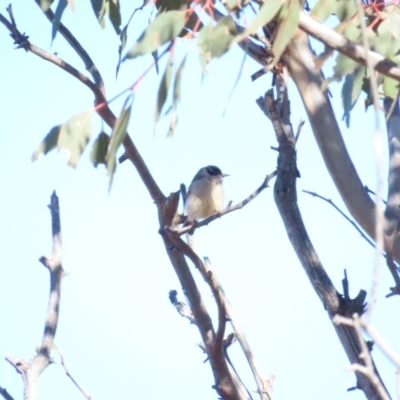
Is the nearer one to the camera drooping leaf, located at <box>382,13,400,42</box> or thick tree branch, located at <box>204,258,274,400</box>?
drooping leaf, located at <box>382,13,400,42</box>

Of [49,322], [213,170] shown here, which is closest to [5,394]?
[49,322]

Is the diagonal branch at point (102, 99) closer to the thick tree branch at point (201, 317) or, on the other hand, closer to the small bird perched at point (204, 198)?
the thick tree branch at point (201, 317)

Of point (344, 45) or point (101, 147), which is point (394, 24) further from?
point (101, 147)

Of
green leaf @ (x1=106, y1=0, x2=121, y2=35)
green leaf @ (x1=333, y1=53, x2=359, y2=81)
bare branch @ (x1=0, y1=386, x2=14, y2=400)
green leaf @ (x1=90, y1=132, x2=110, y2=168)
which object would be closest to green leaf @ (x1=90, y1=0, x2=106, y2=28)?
green leaf @ (x1=106, y1=0, x2=121, y2=35)

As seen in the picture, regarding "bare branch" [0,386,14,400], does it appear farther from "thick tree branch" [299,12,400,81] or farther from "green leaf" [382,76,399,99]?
"green leaf" [382,76,399,99]

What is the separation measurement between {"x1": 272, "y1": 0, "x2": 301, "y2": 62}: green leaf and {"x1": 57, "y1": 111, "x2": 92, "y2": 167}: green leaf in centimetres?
44

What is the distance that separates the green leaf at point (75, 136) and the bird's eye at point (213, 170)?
3.92m

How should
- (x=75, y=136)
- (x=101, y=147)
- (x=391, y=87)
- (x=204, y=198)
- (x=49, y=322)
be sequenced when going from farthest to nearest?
(x=204, y=198)
(x=391, y=87)
(x=49, y=322)
(x=101, y=147)
(x=75, y=136)

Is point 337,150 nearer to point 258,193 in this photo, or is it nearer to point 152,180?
point 258,193

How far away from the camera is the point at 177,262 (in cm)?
244

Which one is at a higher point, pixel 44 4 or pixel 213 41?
pixel 44 4

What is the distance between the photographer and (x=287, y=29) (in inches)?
65.2

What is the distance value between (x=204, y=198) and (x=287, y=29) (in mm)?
3604

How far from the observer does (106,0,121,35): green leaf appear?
8.59 feet
